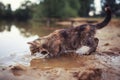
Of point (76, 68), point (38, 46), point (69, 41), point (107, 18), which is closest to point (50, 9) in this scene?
point (69, 41)

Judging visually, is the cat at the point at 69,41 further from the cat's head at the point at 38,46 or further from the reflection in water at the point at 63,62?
the reflection in water at the point at 63,62

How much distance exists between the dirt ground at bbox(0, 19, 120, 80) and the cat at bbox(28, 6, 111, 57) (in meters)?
0.13

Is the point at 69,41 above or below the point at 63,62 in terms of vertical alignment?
above

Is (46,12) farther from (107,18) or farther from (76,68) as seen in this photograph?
(76,68)

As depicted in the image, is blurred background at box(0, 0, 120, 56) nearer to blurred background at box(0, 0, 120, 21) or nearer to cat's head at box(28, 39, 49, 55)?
blurred background at box(0, 0, 120, 21)

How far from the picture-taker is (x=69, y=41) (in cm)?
407

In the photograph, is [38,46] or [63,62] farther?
[38,46]

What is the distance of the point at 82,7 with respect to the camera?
4.02 m

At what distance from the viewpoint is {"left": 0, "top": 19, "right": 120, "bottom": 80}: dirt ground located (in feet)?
9.45

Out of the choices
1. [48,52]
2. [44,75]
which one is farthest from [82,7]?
[44,75]

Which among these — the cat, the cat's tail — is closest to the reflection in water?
the cat

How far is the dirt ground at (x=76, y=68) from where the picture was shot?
2879 mm

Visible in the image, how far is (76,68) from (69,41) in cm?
83

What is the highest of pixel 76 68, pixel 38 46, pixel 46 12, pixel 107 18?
pixel 46 12
